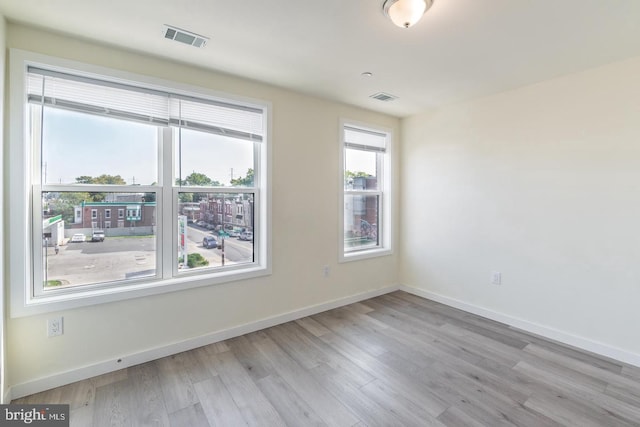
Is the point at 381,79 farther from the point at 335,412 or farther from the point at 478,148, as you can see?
the point at 335,412

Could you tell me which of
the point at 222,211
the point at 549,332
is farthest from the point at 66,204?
the point at 549,332

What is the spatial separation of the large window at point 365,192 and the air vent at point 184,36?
1858mm

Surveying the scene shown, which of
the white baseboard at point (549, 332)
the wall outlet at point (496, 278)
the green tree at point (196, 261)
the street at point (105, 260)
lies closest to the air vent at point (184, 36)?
the street at point (105, 260)

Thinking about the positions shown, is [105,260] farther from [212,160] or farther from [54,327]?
[212,160]

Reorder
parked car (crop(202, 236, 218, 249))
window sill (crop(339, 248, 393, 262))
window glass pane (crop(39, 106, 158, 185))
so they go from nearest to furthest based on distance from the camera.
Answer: window glass pane (crop(39, 106, 158, 185)), parked car (crop(202, 236, 218, 249)), window sill (crop(339, 248, 393, 262))

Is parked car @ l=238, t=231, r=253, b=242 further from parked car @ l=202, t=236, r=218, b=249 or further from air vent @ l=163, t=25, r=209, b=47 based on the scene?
air vent @ l=163, t=25, r=209, b=47

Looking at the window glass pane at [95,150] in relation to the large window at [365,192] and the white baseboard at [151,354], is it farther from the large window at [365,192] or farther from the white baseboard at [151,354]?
the large window at [365,192]

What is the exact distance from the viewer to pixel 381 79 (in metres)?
2.80

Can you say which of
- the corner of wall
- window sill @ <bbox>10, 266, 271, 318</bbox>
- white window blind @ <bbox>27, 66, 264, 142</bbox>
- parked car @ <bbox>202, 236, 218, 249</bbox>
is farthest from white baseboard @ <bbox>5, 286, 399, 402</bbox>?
white window blind @ <bbox>27, 66, 264, 142</bbox>

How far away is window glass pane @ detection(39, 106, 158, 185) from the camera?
2.11 meters

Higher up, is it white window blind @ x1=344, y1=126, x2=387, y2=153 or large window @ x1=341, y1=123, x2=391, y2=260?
white window blind @ x1=344, y1=126, x2=387, y2=153

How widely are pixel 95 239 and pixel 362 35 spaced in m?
2.52

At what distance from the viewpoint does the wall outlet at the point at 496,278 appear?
10.5 ft

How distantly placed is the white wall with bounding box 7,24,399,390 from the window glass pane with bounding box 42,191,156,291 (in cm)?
26
